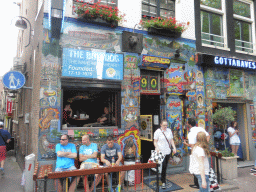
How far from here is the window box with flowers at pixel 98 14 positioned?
5.87 metres

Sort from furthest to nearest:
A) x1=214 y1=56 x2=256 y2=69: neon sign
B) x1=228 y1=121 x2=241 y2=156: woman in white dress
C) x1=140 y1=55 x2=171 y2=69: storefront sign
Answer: x1=228 y1=121 x2=241 y2=156: woman in white dress → x1=214 y1=56 x2=256 y2=69: neon sign → x1=140 y1=55 x2=171 y2=69: storefront sign

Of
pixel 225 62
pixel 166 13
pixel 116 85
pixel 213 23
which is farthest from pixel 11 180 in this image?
pixel 213 23

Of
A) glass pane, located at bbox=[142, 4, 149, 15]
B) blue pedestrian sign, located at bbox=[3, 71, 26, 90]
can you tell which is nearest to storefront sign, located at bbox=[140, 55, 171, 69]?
glass pane, located at bbox=[142, 4, 149, 15]

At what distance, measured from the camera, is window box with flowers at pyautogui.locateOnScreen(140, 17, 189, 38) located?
6.86 m

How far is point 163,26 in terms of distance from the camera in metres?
6.92

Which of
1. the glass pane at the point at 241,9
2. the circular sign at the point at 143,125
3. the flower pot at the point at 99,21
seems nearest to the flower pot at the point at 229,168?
the circular sign at the point at 143,125

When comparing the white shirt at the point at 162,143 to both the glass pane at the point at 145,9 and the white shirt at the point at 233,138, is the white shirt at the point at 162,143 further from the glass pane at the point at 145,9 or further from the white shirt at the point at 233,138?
the glass pane at the point at 145,9

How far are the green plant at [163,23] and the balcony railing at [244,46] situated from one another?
Answer: 364 centimetres

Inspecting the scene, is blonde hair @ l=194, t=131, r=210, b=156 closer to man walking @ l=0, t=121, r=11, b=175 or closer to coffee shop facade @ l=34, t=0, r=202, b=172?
coffee shop facade @ l=34, t=0, r=202, b=172

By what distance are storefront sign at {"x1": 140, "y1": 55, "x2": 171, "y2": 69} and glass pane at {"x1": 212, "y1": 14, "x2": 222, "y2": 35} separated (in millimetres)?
3507

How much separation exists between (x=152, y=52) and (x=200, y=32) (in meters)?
2.67

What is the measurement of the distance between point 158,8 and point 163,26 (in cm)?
111

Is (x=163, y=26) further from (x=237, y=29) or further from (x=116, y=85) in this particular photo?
(x=237, y=29)

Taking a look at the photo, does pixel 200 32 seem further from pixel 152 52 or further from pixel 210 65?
pixel 152 52
